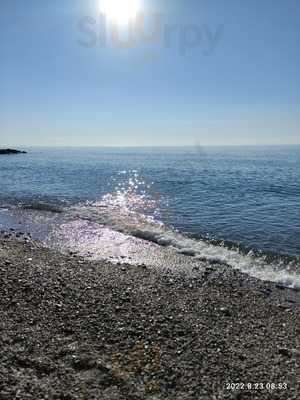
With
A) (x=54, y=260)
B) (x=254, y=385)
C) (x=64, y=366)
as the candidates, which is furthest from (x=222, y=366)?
(x=54, y=260)

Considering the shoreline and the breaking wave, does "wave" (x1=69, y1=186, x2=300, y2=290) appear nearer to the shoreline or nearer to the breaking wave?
the breaking wave

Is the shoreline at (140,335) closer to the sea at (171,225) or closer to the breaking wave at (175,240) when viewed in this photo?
the breaking wave at (175,240)

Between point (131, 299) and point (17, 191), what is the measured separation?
25.1m

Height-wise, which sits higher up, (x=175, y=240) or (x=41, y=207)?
(x=41, y=207)

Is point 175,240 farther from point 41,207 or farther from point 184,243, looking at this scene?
point 41,207

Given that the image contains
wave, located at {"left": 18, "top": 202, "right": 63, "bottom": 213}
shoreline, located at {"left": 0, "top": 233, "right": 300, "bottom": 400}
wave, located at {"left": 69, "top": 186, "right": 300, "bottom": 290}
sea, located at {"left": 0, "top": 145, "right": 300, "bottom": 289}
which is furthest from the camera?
wave, located at {"left": 18, "top": 202, "right": 63, "bottom": 213}

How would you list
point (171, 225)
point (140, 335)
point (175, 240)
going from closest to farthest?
point (140, 335)
point (175, 240)
point (171, 225)

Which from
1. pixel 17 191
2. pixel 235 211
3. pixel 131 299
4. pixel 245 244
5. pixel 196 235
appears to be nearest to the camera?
pixel 131 299

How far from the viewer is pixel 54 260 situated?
41.2 ft

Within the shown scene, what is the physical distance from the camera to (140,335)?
725 cm

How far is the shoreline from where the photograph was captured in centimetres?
573

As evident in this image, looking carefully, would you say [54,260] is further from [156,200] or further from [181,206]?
[156,200]

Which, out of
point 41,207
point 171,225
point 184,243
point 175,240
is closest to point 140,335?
point 184,243

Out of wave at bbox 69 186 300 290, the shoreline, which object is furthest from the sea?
the shoreline
